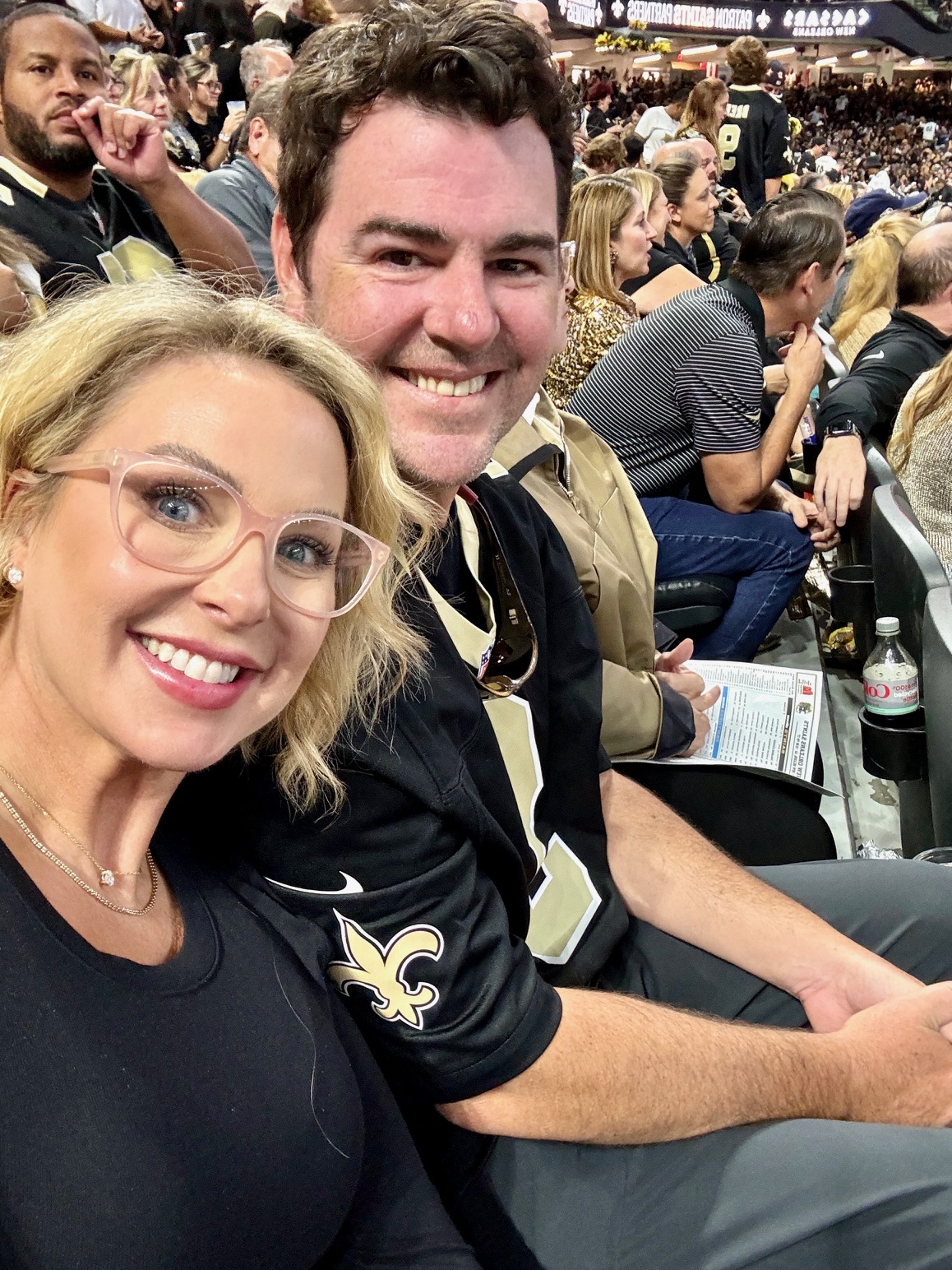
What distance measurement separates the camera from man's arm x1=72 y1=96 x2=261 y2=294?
92.5 inches

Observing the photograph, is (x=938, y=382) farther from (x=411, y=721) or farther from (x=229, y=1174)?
(x=229, y=1174)

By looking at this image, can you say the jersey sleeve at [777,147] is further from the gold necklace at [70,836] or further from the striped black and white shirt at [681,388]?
the gold necklace at [70,836]

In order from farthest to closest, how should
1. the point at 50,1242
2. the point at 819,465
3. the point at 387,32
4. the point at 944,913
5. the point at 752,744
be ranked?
1. the point at 819,465
2. the point at 752,744
3. the point at 944,913
4. the point at 387,32
5. the point at 50,1242

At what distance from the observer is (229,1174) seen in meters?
0.79

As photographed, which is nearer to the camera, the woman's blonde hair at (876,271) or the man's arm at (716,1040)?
the man's arm at (716,1040)

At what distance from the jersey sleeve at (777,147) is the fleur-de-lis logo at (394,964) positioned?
785 centimetres

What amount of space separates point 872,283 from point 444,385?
4.07 meters

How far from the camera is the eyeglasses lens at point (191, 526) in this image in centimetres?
82

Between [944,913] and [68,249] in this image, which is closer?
[944,913]

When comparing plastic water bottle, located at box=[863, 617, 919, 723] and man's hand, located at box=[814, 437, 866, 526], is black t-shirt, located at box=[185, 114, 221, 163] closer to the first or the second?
man's hand, located at box=[814, 437, 866, 526]

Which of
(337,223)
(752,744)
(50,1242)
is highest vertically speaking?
(337,223)

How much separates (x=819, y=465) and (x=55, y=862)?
268cm

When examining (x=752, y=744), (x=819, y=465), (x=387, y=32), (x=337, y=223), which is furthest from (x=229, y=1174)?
(x=819, y=465)

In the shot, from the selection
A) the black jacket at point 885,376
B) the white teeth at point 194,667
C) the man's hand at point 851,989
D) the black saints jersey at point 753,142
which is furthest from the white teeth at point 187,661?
the black saints jersey at point 753,142
